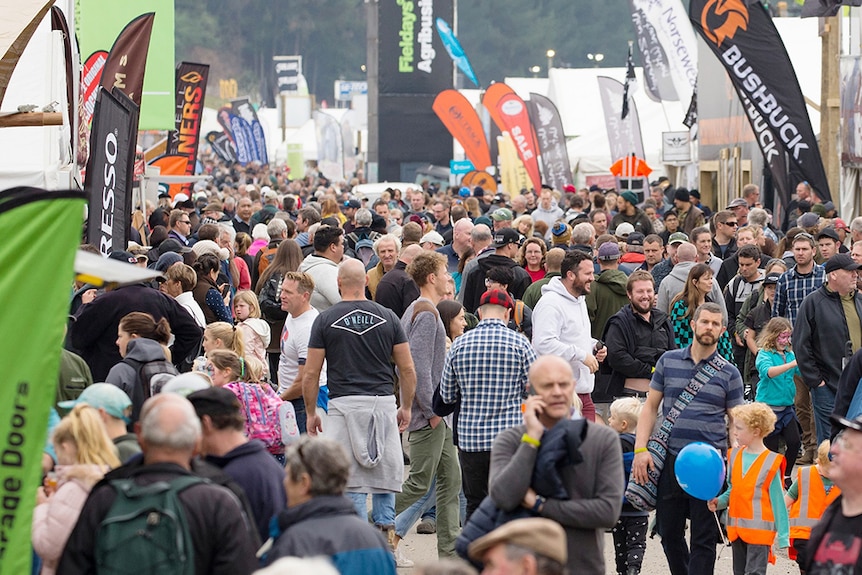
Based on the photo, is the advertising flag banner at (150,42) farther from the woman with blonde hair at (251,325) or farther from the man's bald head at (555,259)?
the woman with blonde hair at (251,325)

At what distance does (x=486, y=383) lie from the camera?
736 centimetres

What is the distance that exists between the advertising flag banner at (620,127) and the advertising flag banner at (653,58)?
2.62ft

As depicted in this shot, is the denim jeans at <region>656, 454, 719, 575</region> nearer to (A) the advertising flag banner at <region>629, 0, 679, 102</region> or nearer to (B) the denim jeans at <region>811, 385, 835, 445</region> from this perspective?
(B) the denim jeans at <region>811, 385, 835, 445</region>

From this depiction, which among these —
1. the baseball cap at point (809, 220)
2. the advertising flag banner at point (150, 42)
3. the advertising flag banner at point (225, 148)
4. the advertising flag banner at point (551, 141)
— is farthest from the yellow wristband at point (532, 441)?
the advertising flag banner at point (225, 148)

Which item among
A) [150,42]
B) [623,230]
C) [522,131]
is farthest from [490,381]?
[522,131]

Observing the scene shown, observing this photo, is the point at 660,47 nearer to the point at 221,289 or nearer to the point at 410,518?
the point at 221,289

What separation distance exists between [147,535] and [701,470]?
10.9ft

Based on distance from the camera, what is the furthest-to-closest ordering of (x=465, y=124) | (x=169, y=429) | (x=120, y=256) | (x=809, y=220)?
(x=465, y=124) < (x=809, y=220) < (x=120, y=256) < (x=169, y=429)

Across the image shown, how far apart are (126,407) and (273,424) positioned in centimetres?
200

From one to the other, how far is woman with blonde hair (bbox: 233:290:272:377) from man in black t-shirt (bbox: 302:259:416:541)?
1.40 meters

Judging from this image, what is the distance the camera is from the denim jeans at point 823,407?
1010 cm

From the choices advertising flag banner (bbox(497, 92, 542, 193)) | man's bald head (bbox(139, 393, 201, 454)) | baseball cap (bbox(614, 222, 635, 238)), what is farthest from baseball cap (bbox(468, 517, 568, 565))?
advertising flag banner (bbox(497, 92, 542, 193))

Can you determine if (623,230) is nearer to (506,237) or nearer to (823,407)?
(506,237)

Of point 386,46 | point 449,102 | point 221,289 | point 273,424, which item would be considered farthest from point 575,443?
point 386,46
